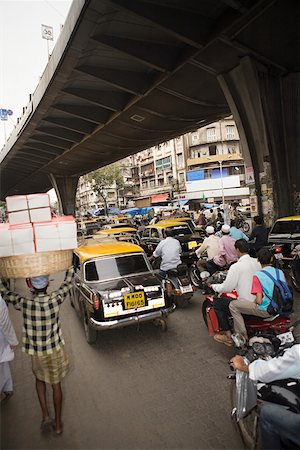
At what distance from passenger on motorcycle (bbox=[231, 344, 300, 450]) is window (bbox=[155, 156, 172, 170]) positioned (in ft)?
193

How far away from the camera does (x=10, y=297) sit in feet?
11.6

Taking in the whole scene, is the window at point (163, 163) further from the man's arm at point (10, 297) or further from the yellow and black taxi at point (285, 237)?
the man's arm at point (10, 297)

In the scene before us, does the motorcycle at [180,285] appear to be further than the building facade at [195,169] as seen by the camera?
No

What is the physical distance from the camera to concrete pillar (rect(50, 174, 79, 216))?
4338cm

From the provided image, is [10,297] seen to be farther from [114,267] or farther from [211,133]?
[211,133]

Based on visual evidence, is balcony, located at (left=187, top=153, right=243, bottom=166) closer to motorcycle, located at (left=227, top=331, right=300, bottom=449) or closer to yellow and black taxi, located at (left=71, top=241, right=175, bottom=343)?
yellow and black taxi, located at (left=71, top=241, right=175, bottom=343)

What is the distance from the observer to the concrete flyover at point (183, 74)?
27.7 feet

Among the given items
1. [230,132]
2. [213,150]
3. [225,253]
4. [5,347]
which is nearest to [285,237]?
[225,253]

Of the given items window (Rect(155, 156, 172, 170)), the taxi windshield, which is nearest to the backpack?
the taxi windshield

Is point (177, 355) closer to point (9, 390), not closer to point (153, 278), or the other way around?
point (153, 278)

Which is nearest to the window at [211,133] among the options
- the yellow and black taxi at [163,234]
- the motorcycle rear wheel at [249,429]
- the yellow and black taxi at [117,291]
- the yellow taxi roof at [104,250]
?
the yellow and black taxi at [163,234]

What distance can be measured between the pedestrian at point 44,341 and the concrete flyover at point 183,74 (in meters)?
7.00

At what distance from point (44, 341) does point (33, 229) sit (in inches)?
49.6

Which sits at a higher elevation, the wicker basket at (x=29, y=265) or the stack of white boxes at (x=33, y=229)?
the stack of white boxes at (x=33, y=229)
